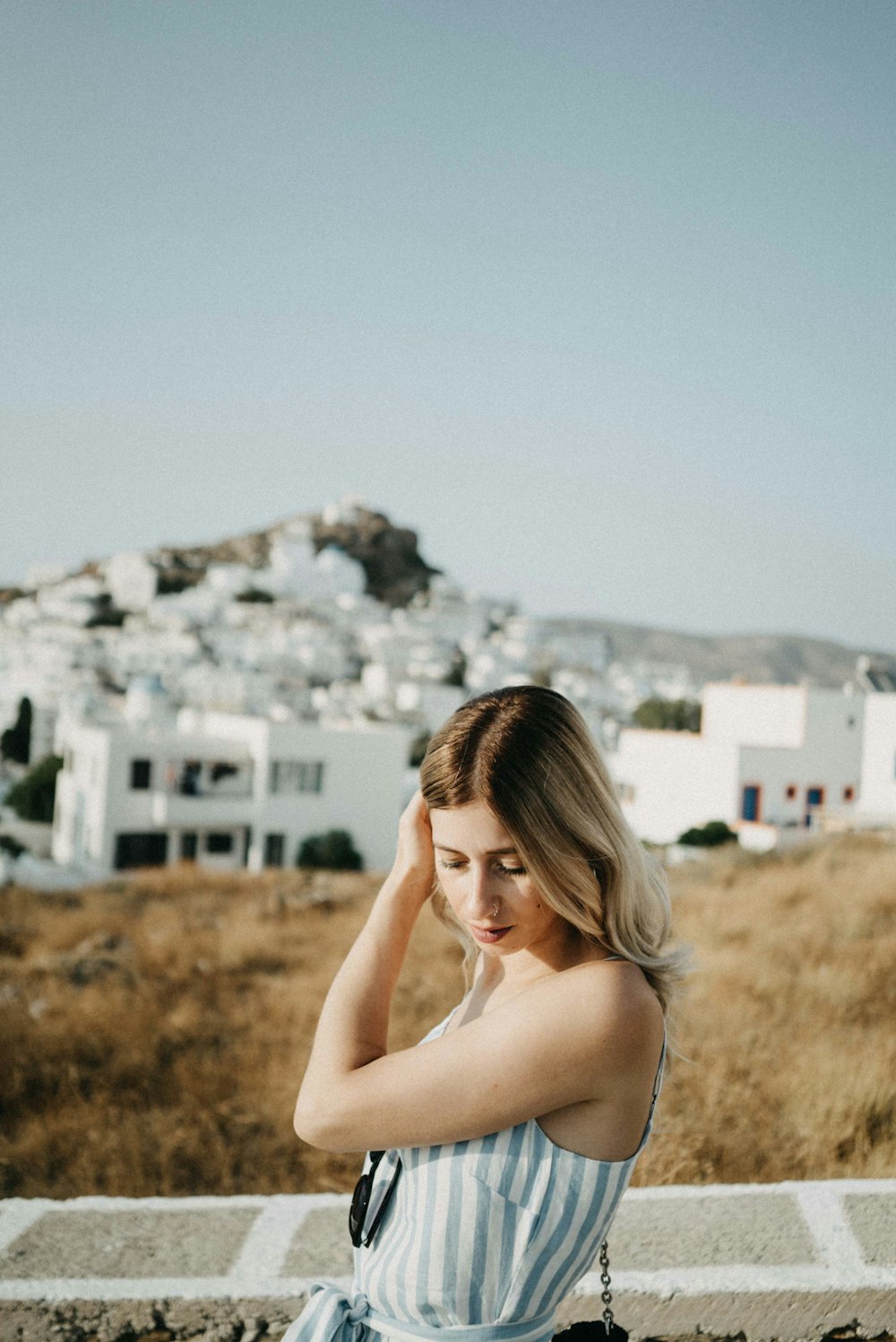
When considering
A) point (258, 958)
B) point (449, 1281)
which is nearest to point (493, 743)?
point (449, 1281)

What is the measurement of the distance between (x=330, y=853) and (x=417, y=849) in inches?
932

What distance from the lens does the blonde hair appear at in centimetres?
109

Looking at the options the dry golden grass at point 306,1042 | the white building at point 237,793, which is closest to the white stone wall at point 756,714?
the white building at point 237,793

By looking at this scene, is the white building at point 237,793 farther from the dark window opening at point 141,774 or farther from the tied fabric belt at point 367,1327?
the tied fabric belt at point 367,1327

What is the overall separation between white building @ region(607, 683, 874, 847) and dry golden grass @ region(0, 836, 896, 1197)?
10303 millimetres

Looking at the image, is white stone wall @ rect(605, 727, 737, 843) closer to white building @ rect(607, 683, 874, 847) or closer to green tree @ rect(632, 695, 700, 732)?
white building @ rect(607, 683, 874, 847)

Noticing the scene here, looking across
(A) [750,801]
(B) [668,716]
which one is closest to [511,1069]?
(A) [750,801]

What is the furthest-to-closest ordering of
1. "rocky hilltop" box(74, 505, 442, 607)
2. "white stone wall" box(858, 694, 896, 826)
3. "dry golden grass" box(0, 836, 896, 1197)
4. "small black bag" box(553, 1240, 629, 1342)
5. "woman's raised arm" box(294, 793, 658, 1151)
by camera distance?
"rocky hilltop" box(74, 505, 442, 607) → "white stone wall" box(858, 694, 896, 826) → "dry golden grass" box(0, 836, 896, 1197) → "small black bag" box(553, 1240, 629, 1342) → "woman's raised arm" box(294, 793, 658, 1151)

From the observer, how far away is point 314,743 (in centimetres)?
2523

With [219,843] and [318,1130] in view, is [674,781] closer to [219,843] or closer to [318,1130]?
[219,843]

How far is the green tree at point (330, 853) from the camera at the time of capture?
24.3 m

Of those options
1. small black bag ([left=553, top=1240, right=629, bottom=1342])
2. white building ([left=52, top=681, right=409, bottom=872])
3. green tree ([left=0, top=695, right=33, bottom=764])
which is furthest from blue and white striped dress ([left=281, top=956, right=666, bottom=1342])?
green tree ([left=0, top=695, right=33, bottom=764])

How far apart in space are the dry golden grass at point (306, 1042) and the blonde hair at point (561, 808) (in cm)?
29

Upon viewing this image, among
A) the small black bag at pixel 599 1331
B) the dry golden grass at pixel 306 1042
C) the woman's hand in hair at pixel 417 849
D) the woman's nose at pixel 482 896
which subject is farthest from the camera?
the dry golden grass at pixel 306 1042
